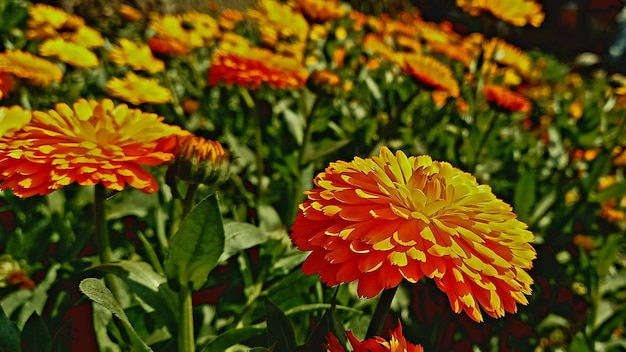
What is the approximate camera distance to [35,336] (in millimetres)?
582

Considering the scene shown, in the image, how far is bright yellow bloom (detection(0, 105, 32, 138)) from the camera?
0.56 m

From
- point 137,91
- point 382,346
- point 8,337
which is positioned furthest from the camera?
point 137,91

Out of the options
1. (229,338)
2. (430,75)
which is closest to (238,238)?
(229,338)

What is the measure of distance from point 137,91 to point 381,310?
807 millimetres

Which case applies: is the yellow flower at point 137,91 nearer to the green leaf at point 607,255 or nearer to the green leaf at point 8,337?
the green leaf at point 8,337

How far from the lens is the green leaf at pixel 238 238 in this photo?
700 millimetres

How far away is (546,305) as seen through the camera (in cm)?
120

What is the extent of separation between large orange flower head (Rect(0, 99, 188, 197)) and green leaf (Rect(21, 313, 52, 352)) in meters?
0.15

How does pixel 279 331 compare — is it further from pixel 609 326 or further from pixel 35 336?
pixel 609 326

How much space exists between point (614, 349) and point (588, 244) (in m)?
0.34

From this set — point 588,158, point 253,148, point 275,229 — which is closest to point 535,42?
point 588,158

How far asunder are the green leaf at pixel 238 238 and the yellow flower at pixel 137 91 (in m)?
0.47

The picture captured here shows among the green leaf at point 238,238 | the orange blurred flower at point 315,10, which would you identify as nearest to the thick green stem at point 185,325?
the green leaf at point 238,238

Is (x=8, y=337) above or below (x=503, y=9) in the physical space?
below
